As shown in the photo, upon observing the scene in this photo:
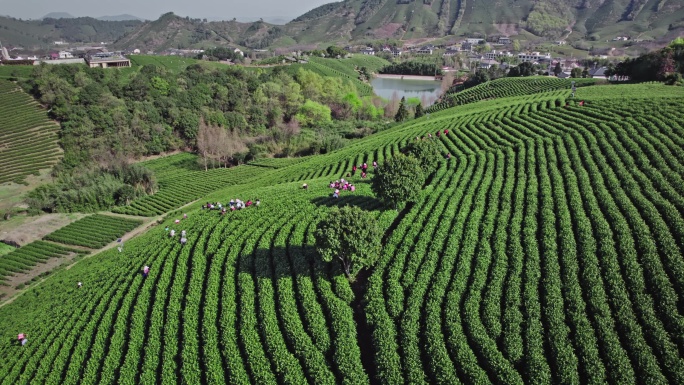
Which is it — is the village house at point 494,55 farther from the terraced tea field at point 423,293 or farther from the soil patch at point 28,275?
the soil patch at point 28,275

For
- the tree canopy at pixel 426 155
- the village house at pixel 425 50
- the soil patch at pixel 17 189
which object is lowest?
the soil patch at pixel 17 189

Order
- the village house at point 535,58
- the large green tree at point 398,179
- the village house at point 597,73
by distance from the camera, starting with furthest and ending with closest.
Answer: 1. the village house at point 535,58
2. the village house at point 597,73
3. the large green tree at point 398,179

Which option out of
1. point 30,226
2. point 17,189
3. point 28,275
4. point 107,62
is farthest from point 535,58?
point 28,275

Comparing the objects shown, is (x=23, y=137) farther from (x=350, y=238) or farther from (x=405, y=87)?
(x=405, y=87)

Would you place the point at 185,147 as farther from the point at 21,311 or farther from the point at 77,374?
the point at 77,374

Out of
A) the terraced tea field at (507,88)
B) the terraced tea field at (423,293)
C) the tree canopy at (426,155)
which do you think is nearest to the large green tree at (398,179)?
the terraced tea field at (423,293)

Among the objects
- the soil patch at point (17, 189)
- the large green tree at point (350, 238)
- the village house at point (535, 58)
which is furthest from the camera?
the village house at point (535, 58)

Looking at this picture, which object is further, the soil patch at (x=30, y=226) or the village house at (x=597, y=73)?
the village house at (x=597, y=73)
